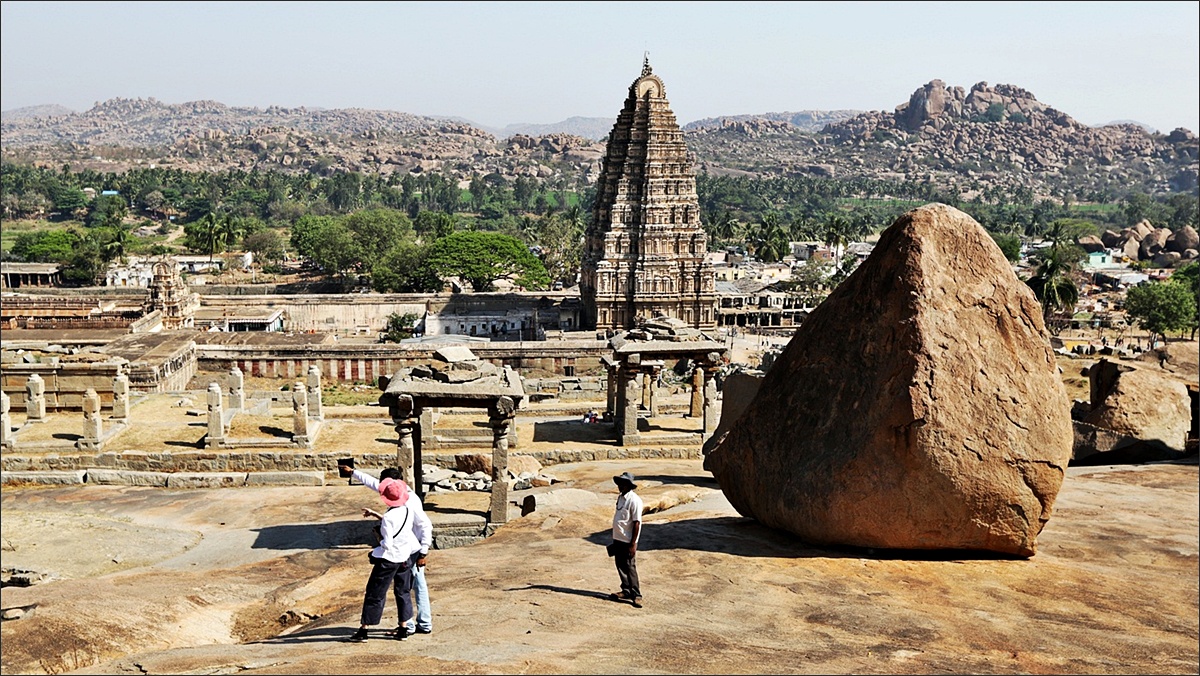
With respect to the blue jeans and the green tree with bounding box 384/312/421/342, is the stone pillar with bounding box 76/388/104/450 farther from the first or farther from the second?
the green tree with bounding box 384/312/421/342

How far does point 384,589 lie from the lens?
9.33m

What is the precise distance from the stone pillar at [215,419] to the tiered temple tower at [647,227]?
33.4 m

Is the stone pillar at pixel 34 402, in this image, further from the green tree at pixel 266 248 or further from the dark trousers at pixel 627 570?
the green tree at pixel 266 248

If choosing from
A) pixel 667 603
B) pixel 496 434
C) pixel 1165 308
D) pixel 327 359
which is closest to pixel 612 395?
pixel 496 434

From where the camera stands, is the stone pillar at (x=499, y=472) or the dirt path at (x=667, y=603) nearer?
the dirt path at (x=667, y=603)

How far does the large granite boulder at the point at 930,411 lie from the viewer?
11188 mm

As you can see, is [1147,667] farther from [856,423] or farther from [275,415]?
[275,415]

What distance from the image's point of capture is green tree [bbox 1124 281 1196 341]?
2357 inches

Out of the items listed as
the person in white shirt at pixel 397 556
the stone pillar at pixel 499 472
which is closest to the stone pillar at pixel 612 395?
the stone pillar at pixel 499 472

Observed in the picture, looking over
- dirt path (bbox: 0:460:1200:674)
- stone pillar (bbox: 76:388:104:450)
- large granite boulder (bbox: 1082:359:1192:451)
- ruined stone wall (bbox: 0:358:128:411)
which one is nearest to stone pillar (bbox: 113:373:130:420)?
stone pillar (bbox: 76:388:104:450)

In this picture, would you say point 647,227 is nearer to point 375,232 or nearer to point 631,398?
point 631,398

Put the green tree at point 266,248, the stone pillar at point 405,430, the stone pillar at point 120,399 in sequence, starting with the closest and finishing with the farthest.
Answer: the stone pillar at point 405,430 < the stone pillar at point 120,399 < the green tree at point 266,248

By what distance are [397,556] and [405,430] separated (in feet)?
26.6

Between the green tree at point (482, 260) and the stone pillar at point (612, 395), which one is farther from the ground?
the green tree at point (482, 260)
